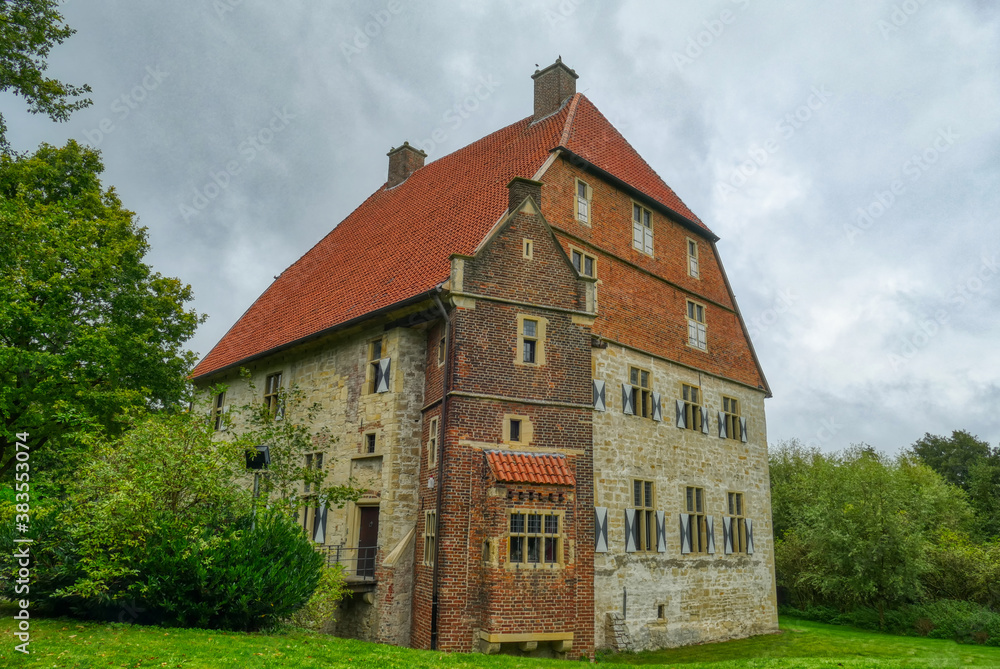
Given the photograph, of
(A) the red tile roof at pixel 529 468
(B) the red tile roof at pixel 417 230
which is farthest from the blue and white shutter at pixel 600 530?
(B) the red tile roof at pixel 417 230

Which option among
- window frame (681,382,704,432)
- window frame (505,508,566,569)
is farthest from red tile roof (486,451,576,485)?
window frame (681,382,704,432)

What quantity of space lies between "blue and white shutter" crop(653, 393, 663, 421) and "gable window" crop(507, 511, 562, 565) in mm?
6530

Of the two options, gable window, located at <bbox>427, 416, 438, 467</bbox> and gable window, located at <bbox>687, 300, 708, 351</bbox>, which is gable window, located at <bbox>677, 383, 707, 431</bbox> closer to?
gable window, located at <bbox>687, 300, 708, 351</bbox>

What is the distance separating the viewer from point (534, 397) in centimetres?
1486

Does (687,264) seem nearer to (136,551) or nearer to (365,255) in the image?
(365,255)

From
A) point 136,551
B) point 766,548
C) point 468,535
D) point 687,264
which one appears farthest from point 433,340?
point 766,548

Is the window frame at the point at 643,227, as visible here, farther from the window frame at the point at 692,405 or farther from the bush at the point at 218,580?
the bush at the point at 218,580

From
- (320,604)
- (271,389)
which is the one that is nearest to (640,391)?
(320,604)

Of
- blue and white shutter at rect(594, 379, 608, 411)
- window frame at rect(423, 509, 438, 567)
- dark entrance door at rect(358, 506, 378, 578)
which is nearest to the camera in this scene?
window frame at rect(423, 509, 438, 567)

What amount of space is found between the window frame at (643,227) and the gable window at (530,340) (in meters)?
6.57

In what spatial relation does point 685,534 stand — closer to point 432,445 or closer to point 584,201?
point 432,445

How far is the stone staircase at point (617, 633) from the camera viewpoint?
54.2 feet

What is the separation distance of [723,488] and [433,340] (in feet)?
35.4

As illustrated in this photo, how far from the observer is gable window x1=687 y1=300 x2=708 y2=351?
22078mm
